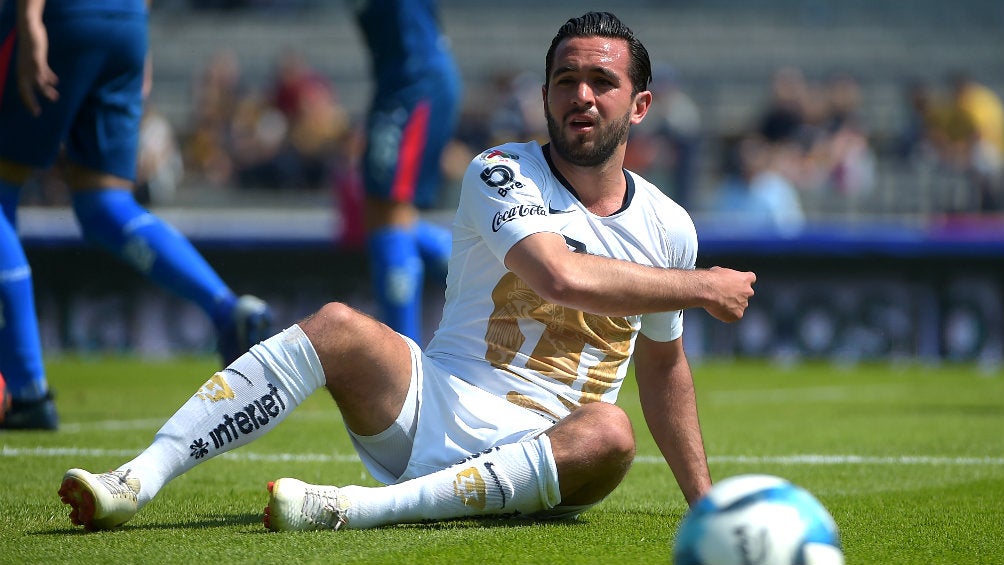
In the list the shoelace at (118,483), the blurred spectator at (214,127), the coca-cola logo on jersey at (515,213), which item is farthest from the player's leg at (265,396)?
the blurred spectator at (214,127)

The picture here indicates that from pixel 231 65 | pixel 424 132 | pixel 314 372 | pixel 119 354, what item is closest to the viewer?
pixel 314 372

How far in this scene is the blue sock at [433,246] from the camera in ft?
26.8

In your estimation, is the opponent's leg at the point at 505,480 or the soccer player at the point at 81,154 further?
the soccer player at the point at 81,154

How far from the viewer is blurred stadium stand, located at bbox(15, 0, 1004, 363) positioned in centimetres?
1348

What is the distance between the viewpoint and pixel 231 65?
62.0 ft

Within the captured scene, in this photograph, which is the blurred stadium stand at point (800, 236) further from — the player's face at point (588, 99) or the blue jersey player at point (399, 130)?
the player's face at point (588, 99)

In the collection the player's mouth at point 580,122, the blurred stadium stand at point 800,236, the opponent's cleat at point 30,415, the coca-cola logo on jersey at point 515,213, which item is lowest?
the blurred stadium stand at point 800,236

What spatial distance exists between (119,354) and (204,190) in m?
3.08

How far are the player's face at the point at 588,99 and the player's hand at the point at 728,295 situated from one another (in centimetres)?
59

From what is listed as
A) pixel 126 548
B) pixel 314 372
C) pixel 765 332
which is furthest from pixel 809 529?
pixel 765 332

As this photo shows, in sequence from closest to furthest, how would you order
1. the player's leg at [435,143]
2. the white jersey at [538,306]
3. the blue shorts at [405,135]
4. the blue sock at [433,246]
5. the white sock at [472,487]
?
1. the white sock at [472,487]
2. the white jersey at [538,306]
3. the blue shorts at [405,135]
4. the player's leg at [435,143]
5. the blue sock at [433,246]

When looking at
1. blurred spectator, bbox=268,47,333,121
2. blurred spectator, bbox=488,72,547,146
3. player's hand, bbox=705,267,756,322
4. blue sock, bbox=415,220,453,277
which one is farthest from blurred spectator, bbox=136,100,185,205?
player's hand, bbox=705,267,756,322

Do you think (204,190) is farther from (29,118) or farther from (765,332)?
(29,118)

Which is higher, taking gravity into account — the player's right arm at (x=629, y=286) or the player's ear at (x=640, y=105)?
the player's ear at (x=640, y=105)
